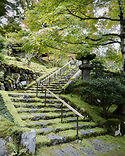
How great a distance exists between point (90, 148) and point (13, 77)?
20.8 feet

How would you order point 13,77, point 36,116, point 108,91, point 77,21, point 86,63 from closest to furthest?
point 36,116 < point 77,21 < point 108,91 < point 86,63 < point 13,77

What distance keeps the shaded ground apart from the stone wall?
15.7 ft

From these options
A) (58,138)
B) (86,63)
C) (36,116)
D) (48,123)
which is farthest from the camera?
(86,63)

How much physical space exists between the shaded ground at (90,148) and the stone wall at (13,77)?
4780mm

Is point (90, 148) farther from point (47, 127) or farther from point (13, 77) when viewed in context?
point (13, 77)

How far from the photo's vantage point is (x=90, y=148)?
124 inches

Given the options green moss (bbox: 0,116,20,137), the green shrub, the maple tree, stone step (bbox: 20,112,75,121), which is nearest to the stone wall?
stone step (bbox: 20,112,75,121)

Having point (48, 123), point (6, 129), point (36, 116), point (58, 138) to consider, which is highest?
point (6, 129)

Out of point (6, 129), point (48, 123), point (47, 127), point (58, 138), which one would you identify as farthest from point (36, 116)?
point (6, 129)

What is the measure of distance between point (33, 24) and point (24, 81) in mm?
4461

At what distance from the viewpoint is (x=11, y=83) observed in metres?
7.05

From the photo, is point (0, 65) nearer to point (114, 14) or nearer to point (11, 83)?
point (11, 83)

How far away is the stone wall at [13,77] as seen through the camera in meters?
6.60

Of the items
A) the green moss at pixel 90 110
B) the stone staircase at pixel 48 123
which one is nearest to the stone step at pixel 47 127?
the stone staircase at pixel 48 123
